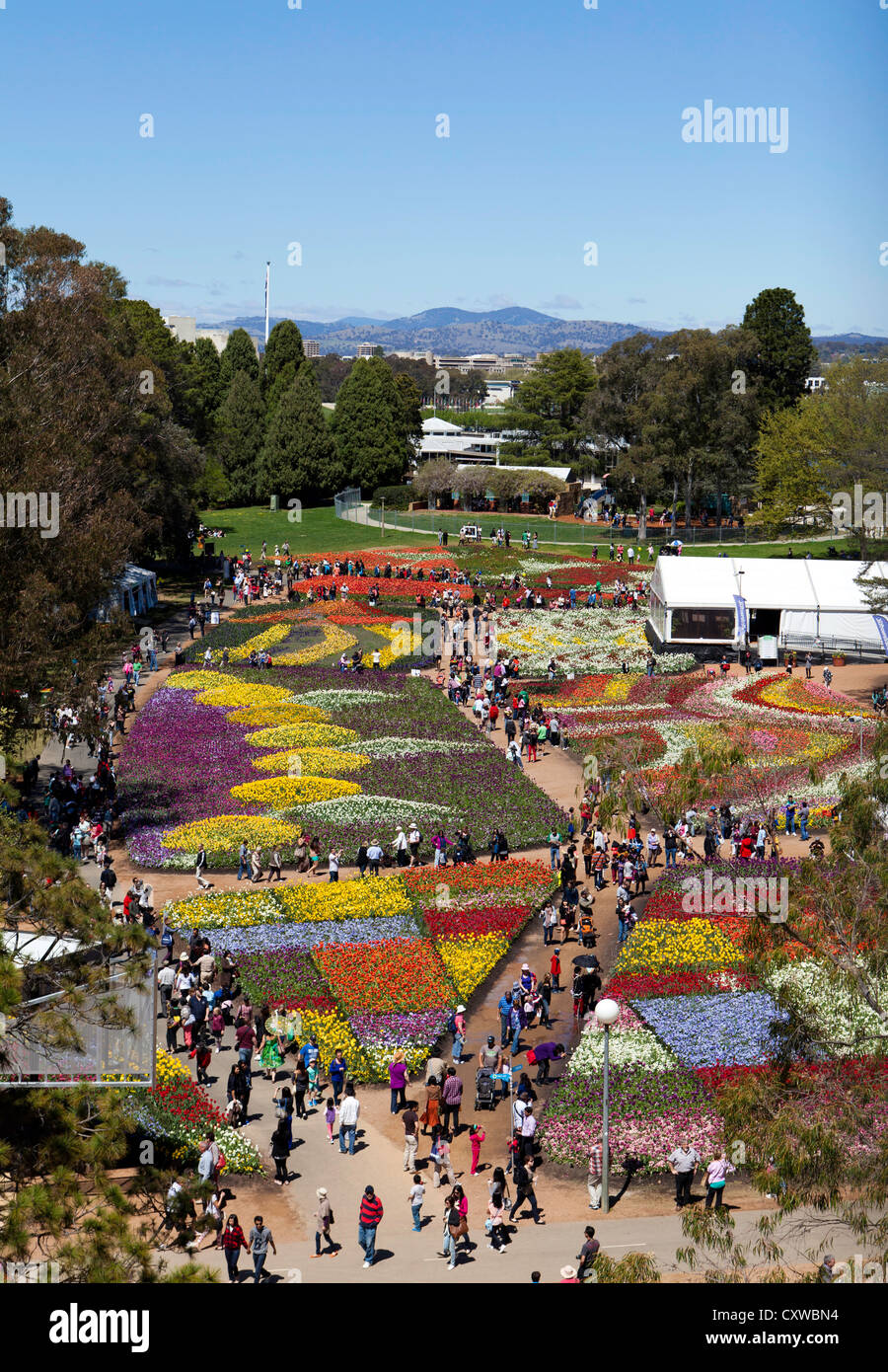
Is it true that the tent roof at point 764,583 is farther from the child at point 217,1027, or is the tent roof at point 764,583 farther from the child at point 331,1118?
the child at point 331,1118

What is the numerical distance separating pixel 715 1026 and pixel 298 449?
8915 centimetres

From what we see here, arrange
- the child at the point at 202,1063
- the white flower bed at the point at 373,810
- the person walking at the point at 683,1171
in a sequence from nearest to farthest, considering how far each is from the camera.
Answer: the person walking at the point at 683,1171, the child at the point at 202,1063, the white flower bed at the point at 373,810

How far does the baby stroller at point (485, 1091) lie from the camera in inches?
920

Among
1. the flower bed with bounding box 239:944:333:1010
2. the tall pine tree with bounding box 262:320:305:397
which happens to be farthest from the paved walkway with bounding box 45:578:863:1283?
the tall pine tree with bounding box 262:320:305:397

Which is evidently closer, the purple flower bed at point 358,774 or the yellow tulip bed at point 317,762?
the purple flower bed at point 358,774

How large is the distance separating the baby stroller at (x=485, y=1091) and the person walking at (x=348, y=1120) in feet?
8.07

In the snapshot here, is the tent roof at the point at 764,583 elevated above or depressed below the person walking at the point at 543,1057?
above

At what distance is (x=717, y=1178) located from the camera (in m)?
19.6

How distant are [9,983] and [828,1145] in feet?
28.6

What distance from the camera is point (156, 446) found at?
71.9m

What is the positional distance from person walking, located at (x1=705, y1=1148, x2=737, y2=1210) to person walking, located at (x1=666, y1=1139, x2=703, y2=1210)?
0.93 ft

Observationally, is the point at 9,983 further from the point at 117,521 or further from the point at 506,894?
the point at 117,521

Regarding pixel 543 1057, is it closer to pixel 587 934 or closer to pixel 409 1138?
pixel 409 1138

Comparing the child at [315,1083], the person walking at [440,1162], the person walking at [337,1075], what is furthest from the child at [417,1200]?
the child at [315,1083]
